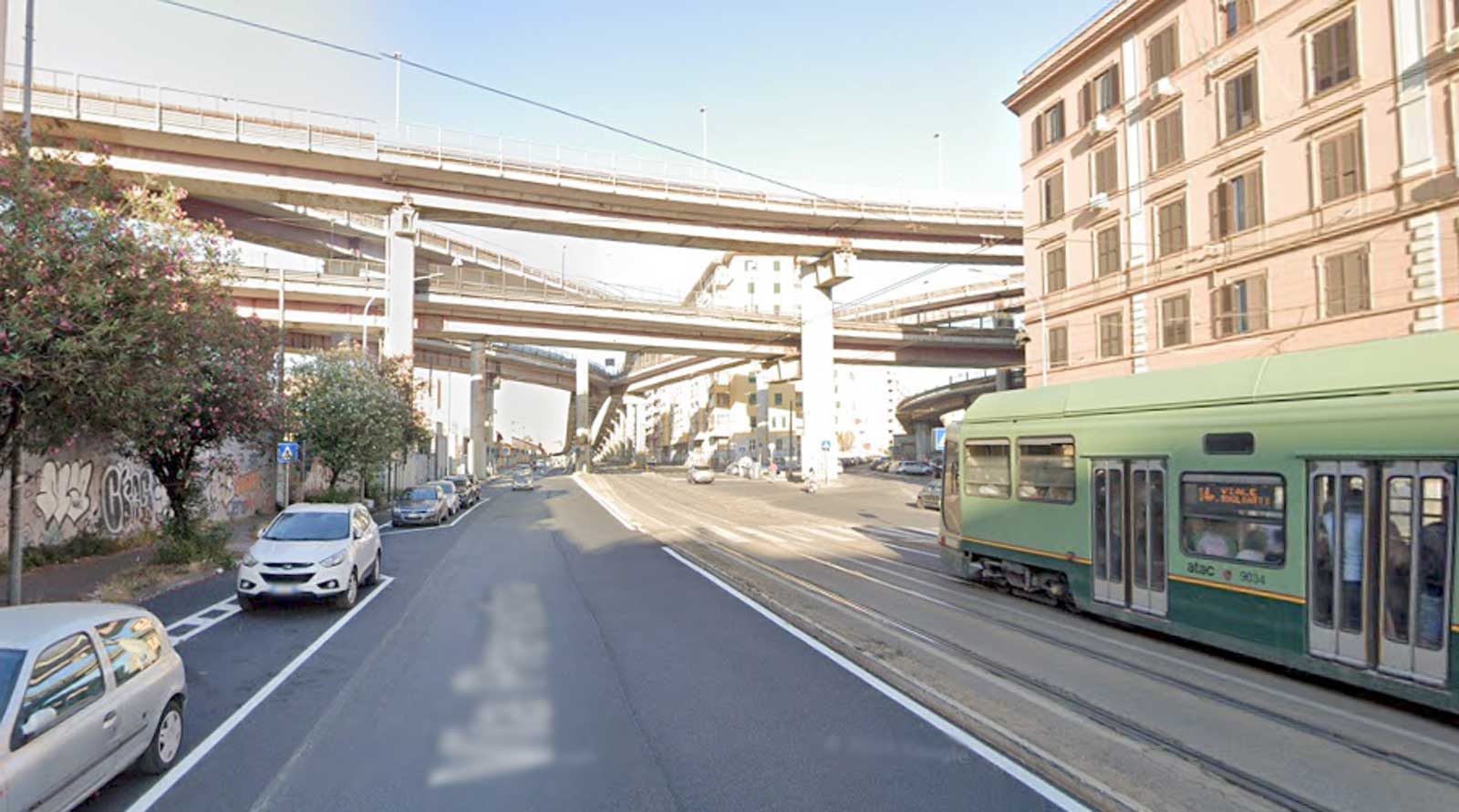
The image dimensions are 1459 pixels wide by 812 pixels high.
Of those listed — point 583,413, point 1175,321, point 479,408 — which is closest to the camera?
point 1175,321

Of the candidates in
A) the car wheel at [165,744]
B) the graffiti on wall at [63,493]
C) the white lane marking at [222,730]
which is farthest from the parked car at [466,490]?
the car wheel at [165,744]

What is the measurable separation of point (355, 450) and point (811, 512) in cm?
1767

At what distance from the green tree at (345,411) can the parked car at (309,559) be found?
14.7 metres

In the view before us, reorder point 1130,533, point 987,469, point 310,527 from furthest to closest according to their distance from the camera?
point 310,527, point 987,469, point 1130,533

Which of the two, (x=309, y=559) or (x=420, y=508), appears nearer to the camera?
(x=309, y=559)

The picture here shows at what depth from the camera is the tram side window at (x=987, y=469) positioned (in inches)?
476

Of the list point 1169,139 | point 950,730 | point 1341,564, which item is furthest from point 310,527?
point 1169,139

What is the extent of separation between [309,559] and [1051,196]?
3201cm

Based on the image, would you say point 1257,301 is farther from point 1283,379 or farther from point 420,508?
point 420,508

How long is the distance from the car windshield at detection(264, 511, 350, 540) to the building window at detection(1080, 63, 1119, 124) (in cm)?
3037

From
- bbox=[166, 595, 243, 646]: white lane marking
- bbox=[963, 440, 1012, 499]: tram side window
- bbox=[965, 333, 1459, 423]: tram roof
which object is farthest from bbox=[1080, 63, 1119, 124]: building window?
bbox=[166, 595, 243, 646]: white lane marking

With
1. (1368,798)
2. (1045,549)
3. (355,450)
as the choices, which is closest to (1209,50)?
(1045,549)

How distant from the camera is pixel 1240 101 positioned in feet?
83.7

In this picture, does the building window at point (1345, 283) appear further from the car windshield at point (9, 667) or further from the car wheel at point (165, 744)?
the car windshield at point (9, 667)
